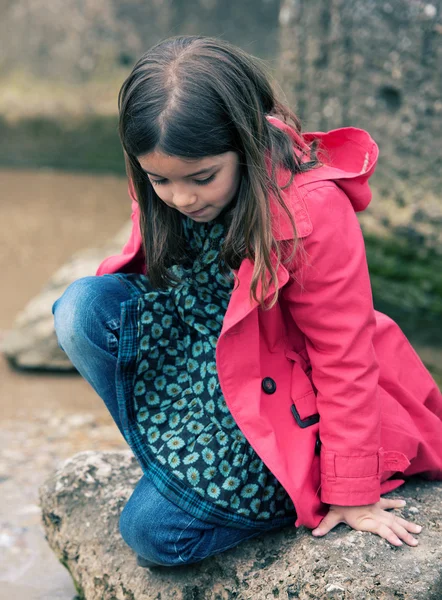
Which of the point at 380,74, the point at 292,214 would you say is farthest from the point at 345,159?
the point at 380,74

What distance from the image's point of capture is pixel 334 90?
3.71 meters

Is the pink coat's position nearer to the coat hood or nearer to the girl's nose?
the coat hood

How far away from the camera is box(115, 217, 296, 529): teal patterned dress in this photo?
1588 mm

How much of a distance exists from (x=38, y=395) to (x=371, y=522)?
214 centimetres

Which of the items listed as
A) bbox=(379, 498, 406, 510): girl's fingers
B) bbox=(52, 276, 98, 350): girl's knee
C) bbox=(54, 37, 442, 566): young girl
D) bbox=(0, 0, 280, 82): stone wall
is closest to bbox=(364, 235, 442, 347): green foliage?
bbox=(54, 37, 442, 566): young girl

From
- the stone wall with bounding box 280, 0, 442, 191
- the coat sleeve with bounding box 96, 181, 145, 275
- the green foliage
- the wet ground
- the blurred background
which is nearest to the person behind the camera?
the coat sleeve with bounding box 96, 181, 145, 275

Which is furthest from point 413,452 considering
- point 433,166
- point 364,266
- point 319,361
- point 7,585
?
point 433,166

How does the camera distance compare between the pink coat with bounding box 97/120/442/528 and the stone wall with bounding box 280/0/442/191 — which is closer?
the pink coat with bounding box 97/120/442/528

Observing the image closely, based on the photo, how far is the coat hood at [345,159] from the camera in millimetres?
1573

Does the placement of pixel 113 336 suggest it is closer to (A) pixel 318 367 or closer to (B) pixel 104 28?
(A) pixel 318 367

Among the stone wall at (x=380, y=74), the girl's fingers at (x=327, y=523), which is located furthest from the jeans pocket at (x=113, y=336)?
the stone wall at (x=380, y=74)

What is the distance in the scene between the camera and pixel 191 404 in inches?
65.4

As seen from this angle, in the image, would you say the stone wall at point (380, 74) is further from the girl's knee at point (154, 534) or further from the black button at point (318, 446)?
the girl's knee at point (154, 534)

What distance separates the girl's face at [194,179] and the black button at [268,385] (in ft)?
1.15
